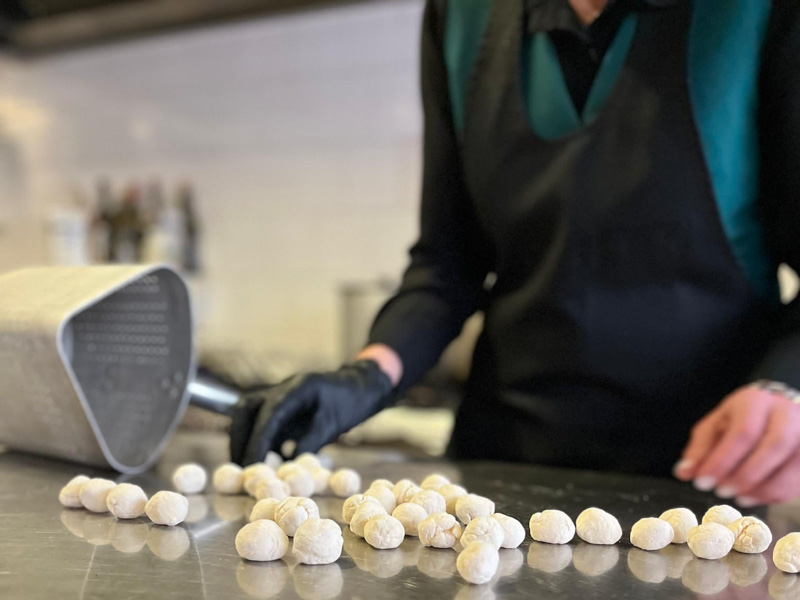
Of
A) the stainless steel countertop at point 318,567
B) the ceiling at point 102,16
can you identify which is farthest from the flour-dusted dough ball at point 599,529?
the ceiling at point 102,16

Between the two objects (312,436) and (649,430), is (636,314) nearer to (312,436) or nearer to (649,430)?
(649,430)

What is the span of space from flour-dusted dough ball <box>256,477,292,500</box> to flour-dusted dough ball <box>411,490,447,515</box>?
123 mm

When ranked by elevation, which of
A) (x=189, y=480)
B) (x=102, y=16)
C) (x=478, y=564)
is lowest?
(x=189, y=480)

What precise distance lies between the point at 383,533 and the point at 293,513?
8 centimetres

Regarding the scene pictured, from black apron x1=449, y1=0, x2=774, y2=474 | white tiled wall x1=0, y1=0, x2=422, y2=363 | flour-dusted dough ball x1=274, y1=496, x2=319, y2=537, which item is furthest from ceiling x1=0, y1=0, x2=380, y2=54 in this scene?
flour-dusted dough ball x1=274, y1=496, x2=319, y2=537

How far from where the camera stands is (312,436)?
80cm

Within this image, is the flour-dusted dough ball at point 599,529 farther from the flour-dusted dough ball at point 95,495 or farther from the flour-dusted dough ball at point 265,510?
the flour-dusted dough ball at point 95,495

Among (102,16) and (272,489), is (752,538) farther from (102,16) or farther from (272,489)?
(102,16)

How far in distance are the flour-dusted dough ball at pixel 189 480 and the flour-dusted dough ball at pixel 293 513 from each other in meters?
0.15

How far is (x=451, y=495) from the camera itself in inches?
26.9

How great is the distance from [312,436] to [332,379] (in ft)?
0.22

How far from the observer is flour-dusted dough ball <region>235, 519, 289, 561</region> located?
529mm

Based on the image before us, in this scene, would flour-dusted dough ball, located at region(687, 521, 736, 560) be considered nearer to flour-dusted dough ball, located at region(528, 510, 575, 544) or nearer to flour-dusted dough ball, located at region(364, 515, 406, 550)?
flour-dusted dough ball, located at region(528, 510, 575, 544)

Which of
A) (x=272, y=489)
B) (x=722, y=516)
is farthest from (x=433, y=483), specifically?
(x=722, y=516)
